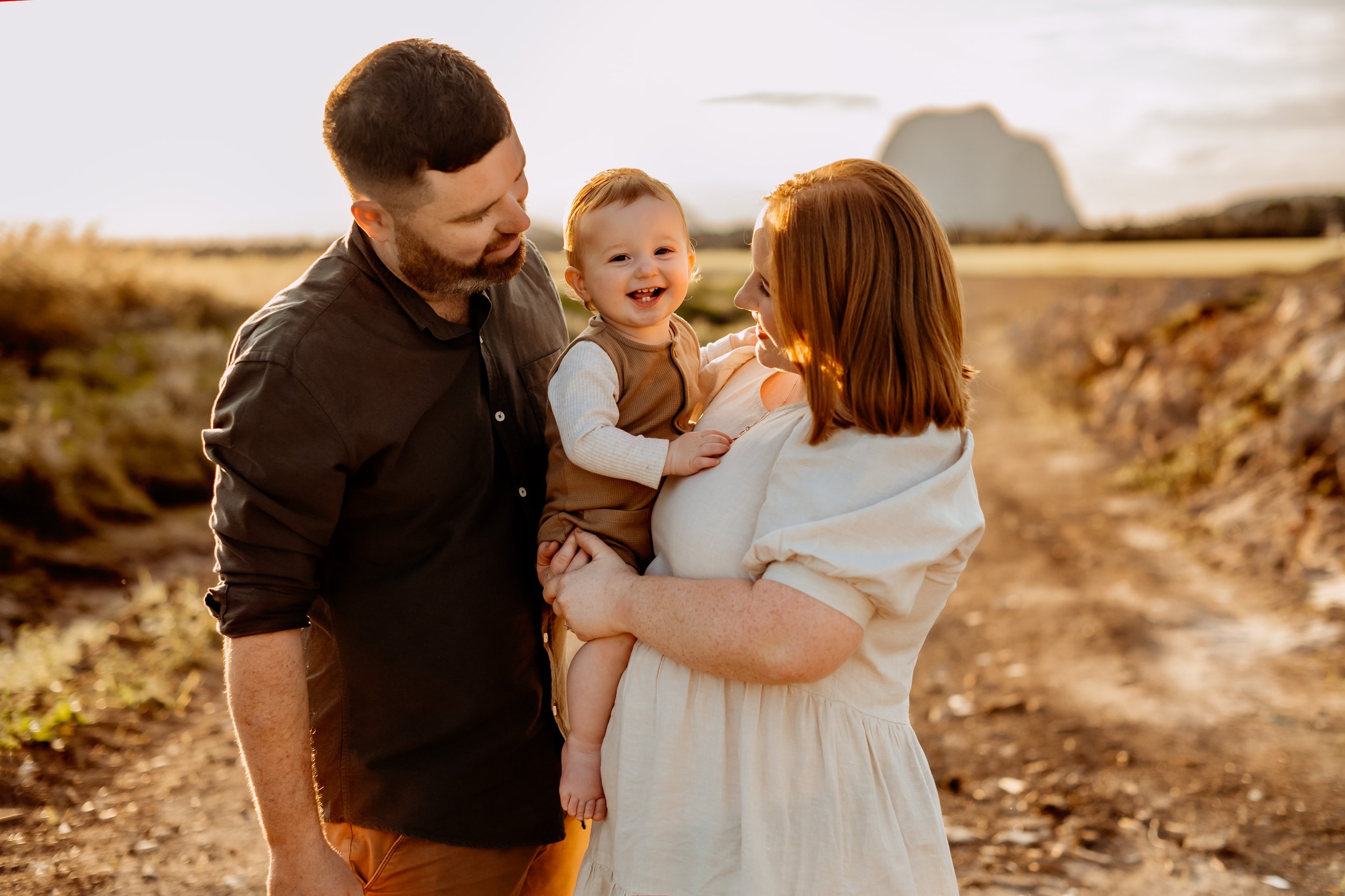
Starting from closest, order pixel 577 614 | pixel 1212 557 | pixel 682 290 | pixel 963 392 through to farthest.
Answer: pixel 963 392 → pixel 577 614 → pixel 682 290 → pixel 1212 557

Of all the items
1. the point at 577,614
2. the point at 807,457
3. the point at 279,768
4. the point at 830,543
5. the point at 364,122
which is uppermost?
the point at 364,122

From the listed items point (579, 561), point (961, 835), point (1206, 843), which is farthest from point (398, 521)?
→ point (1206, 843)

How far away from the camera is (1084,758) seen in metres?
4.75

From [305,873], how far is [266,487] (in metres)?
0.90

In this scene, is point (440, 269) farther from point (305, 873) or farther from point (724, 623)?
point (305, 873)

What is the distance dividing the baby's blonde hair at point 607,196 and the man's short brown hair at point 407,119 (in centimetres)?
27

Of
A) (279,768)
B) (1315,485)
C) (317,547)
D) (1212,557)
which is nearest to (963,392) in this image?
(317,547)

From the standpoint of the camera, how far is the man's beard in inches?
87.4

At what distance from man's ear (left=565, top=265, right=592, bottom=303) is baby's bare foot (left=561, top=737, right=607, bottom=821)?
1077 millimetres

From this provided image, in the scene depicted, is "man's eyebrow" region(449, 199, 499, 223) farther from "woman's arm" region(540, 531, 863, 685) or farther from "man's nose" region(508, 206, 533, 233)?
"woman's arm" region(540, 531, 863, 685)

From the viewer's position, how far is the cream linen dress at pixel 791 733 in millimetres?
1878

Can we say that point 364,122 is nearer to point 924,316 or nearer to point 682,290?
point 682,290

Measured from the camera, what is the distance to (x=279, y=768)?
2.16m

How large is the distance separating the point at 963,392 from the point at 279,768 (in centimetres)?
170
